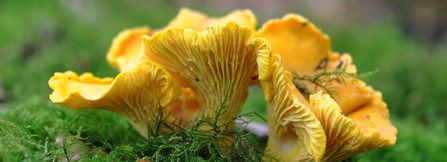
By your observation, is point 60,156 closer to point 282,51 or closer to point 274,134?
point 274,134

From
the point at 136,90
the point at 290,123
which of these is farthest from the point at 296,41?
the point at 136,90

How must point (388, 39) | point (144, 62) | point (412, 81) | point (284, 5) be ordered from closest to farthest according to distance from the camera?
1. point (144, 62)
2. point (412, 81)
3. point (388, 39)
4. point (284, 5)

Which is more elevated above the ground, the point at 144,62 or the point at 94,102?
the point at 144,62

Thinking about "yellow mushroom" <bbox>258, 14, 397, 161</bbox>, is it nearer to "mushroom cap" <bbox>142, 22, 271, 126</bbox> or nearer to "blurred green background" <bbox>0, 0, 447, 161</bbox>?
"mushroom cap" <bbox>142, 22, 271, 126</bbox>

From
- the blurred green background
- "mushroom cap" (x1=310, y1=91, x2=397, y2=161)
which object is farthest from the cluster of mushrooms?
the blurred green background

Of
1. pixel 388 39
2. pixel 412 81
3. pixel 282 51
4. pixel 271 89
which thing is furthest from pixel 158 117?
pixel 388 39

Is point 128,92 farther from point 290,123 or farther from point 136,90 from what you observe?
point 290,123
